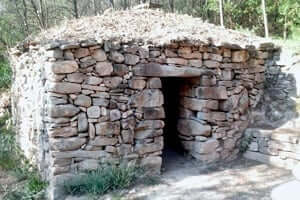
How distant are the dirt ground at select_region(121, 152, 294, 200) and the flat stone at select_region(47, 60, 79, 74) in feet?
5.61

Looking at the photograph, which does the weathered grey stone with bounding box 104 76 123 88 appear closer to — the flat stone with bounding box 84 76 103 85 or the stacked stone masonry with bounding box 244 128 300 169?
the flat stone with bounding box 84 76 103 85

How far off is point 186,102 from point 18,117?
394cm

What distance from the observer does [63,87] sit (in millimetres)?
3498

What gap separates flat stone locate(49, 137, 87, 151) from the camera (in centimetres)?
351

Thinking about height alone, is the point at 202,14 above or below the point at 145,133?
above

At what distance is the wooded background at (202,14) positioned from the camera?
8648 mm

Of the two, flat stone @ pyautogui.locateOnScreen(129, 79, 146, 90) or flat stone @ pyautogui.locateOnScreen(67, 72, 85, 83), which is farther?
flat stone @ pyautogui.locateOnScreen(129, 79, 146, 90)

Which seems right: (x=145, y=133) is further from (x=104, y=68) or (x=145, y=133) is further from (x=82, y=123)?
(x=104, y=68)

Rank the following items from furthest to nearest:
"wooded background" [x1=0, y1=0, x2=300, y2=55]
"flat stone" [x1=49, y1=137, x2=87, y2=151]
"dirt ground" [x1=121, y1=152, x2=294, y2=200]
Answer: "wooded background" [x1=0, y1=0, x2=300, y2=55] < "flat stone" [x1=49, y1=137, x2=87, y2=151] < "dirt ground" [x1=121, y1=152, x2=294, y2=200]

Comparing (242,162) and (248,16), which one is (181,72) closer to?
(242,162)

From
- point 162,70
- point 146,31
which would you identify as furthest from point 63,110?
point 146,31

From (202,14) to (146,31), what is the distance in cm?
841

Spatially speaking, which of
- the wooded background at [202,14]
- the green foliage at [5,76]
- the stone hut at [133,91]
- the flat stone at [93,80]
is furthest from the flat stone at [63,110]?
the green foliage at [5,76]

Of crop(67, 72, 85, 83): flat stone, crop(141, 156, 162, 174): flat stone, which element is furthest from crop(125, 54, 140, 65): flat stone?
crop(141, 156, 162, 174): flat stone
